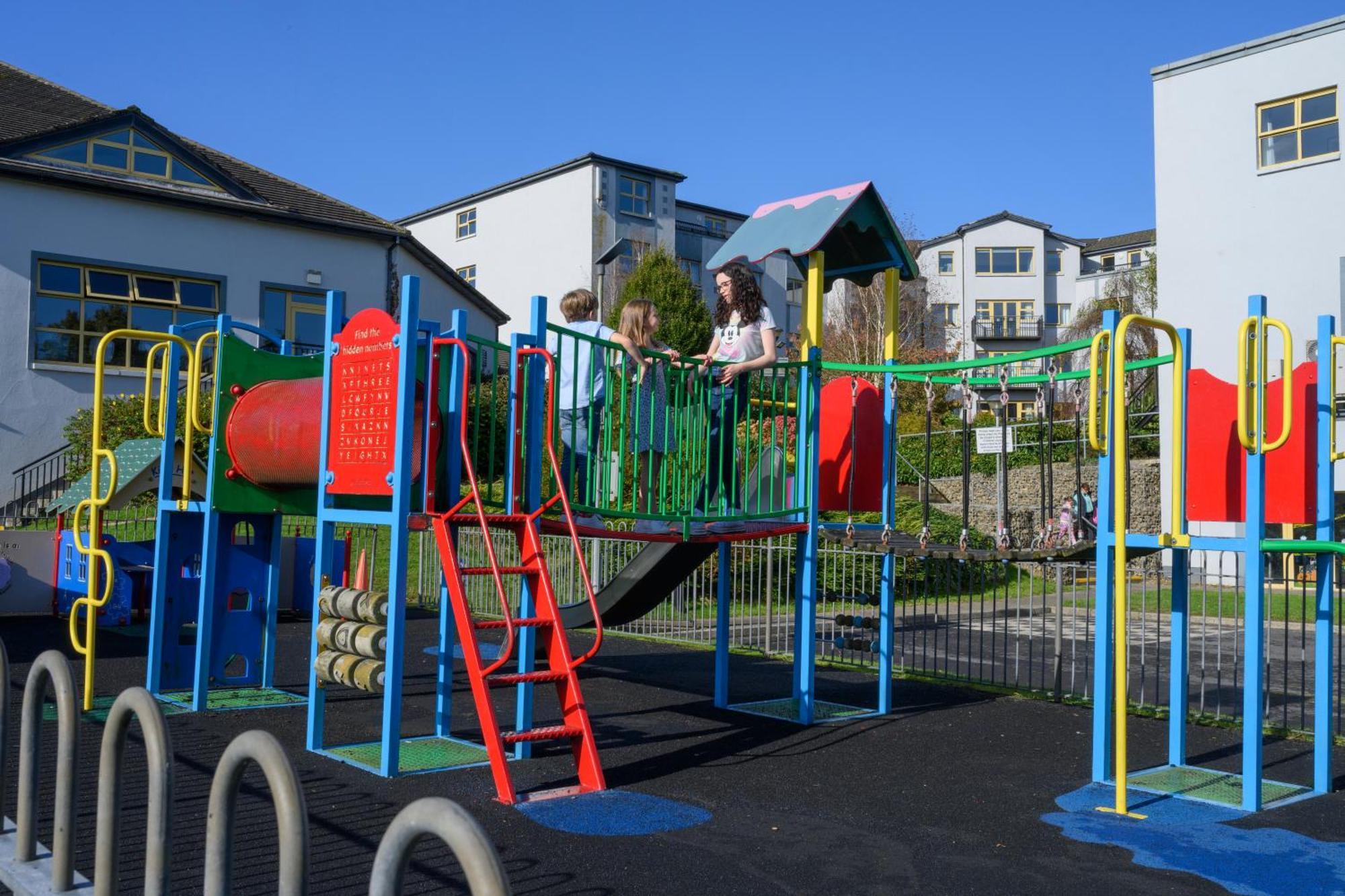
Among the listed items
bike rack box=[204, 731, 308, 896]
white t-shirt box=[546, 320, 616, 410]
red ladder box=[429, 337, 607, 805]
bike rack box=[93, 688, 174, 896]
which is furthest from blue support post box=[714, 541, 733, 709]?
bike rack box=[204, 731, 308, 896]

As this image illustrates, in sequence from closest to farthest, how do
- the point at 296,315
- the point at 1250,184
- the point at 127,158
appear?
A: the point at 1250,184 < the point at 127,158 < the point at 296,315

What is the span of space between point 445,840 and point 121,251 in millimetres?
25865

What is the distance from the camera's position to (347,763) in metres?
6.58

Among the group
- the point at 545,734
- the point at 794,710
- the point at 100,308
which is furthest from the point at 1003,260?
the point at 545,734

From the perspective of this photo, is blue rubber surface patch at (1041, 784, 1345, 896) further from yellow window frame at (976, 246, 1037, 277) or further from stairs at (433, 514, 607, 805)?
yellow window frame at (976, 246, 1037, 277)

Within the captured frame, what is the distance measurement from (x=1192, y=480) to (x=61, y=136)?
24.7 metres

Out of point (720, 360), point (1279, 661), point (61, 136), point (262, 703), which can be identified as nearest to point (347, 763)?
point (262, 703)

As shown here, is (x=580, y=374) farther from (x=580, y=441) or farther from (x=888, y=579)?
(x=888, y=579)

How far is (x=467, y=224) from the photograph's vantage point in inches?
1983

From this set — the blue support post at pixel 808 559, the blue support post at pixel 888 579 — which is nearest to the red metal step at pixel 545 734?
the blue support post at pixel 808 559

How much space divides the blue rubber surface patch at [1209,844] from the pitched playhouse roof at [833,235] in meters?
4.21

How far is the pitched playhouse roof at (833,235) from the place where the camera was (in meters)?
8.55

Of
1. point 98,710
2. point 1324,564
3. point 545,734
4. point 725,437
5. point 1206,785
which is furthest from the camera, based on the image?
point 725,437

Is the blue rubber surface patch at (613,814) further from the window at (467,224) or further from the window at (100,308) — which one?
the window at (467,224)
